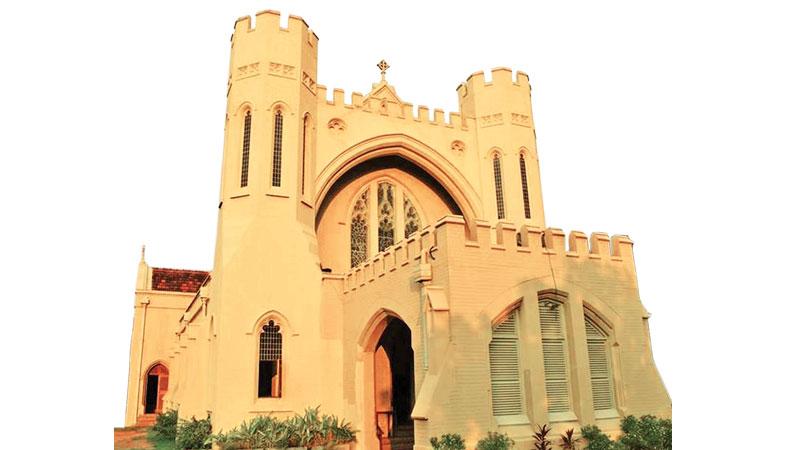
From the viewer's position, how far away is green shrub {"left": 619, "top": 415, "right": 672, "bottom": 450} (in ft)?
44.9

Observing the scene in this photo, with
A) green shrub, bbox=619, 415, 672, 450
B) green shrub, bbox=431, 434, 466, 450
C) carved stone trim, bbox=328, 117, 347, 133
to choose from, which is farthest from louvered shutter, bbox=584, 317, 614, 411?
carved stone trim, bbox=328, 117, 347, 133

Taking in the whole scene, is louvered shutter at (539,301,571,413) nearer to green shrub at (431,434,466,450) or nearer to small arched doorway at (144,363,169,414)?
green shrub at (431,434,466,450)

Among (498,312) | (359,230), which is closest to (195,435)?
(359,230)

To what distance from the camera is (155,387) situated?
30.5 metres

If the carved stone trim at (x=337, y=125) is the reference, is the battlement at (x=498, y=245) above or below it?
below

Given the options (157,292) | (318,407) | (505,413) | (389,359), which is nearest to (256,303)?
(318,407)

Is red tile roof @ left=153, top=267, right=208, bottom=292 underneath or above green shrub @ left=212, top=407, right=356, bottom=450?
above

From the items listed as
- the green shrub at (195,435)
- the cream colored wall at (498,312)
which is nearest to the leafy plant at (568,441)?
the cream colored wall at (498,312)

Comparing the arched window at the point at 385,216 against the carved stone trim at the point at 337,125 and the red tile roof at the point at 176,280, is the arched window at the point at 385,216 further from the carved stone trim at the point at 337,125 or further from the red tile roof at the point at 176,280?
the red tile roof at the point at 176,280

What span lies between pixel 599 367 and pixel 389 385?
6.65 meters

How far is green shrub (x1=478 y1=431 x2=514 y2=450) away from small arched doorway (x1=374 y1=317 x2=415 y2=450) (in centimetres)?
504

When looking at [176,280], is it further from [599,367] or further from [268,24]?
[599,367]

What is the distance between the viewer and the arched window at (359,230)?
22.5 metres

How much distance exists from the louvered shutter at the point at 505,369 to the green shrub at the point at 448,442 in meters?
1.47
